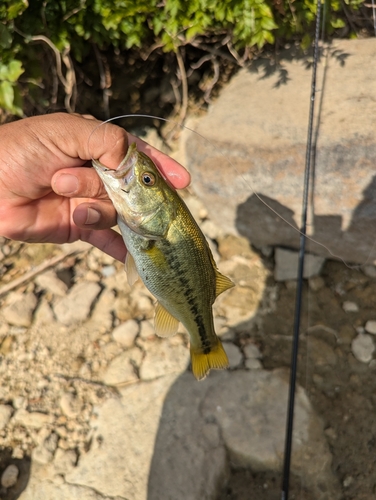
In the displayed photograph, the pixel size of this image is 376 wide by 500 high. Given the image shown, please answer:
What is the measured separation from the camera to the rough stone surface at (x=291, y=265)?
4789 mm

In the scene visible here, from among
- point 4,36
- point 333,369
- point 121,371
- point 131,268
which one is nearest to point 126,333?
point 121,371

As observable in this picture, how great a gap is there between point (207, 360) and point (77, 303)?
2.00 metres

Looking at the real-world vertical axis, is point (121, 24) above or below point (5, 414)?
above

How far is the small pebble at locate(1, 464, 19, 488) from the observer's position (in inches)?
150

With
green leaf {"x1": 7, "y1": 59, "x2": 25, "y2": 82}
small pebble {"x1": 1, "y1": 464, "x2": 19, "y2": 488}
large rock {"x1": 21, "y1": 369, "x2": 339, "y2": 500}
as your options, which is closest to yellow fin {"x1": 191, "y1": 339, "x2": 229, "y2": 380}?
large rock {"x1": 21, "y1": 369, "x2": 339, "y2": 500}

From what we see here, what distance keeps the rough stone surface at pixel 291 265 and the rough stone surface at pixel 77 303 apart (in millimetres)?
1958

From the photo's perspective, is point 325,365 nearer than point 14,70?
No

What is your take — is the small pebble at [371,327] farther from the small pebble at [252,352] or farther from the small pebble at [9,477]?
the small pebble at [9,477]

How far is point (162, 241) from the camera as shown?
2768 mm

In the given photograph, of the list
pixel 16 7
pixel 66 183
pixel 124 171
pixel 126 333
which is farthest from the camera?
pixel 126 333

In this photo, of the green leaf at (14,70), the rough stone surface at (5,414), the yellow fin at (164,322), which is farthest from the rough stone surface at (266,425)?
the green leaf at (14,70)

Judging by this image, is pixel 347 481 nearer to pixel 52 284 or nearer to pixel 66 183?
pixel 66 183

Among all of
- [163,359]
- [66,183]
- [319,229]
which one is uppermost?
[66,183]

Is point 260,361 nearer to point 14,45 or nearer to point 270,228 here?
point 270,228
